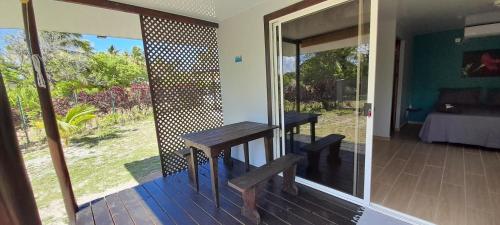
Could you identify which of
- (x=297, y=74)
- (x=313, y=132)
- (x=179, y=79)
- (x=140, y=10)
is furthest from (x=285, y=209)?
(x=140, y=10)

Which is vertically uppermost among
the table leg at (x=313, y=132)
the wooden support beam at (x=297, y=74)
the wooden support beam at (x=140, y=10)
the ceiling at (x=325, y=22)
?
the wooden support beam at (x=140, y=10)

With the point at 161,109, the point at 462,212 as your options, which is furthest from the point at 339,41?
the point at 161,109

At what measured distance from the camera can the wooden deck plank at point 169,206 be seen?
2.12 metres

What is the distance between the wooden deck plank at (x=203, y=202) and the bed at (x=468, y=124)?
13.6 feet

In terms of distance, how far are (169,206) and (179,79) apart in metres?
1.78

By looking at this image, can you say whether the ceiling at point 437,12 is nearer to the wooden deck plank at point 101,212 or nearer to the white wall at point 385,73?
the white wall at point 385,73

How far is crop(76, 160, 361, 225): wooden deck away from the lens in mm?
2074

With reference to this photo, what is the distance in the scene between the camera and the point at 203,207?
2309mm

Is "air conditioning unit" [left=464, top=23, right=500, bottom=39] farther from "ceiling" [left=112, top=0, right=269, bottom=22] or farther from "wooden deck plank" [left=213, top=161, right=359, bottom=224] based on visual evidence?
"wooden deck plank" [left=213, top=161, right=359, bottom=224]

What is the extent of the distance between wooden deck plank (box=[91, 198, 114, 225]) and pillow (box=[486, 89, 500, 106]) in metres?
7.09

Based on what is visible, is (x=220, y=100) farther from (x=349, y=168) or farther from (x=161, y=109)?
(x=349, y=168)

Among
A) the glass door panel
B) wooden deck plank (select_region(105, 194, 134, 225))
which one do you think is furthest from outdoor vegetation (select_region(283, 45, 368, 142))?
wooden deck plank (select_region(105, 194, 134, 225))

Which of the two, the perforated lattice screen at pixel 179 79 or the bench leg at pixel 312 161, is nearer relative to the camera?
the bench leg at pixel 312 161

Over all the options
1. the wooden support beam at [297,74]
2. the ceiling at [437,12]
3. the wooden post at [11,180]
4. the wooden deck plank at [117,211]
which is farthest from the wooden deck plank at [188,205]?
the ceiling at [437,12]
